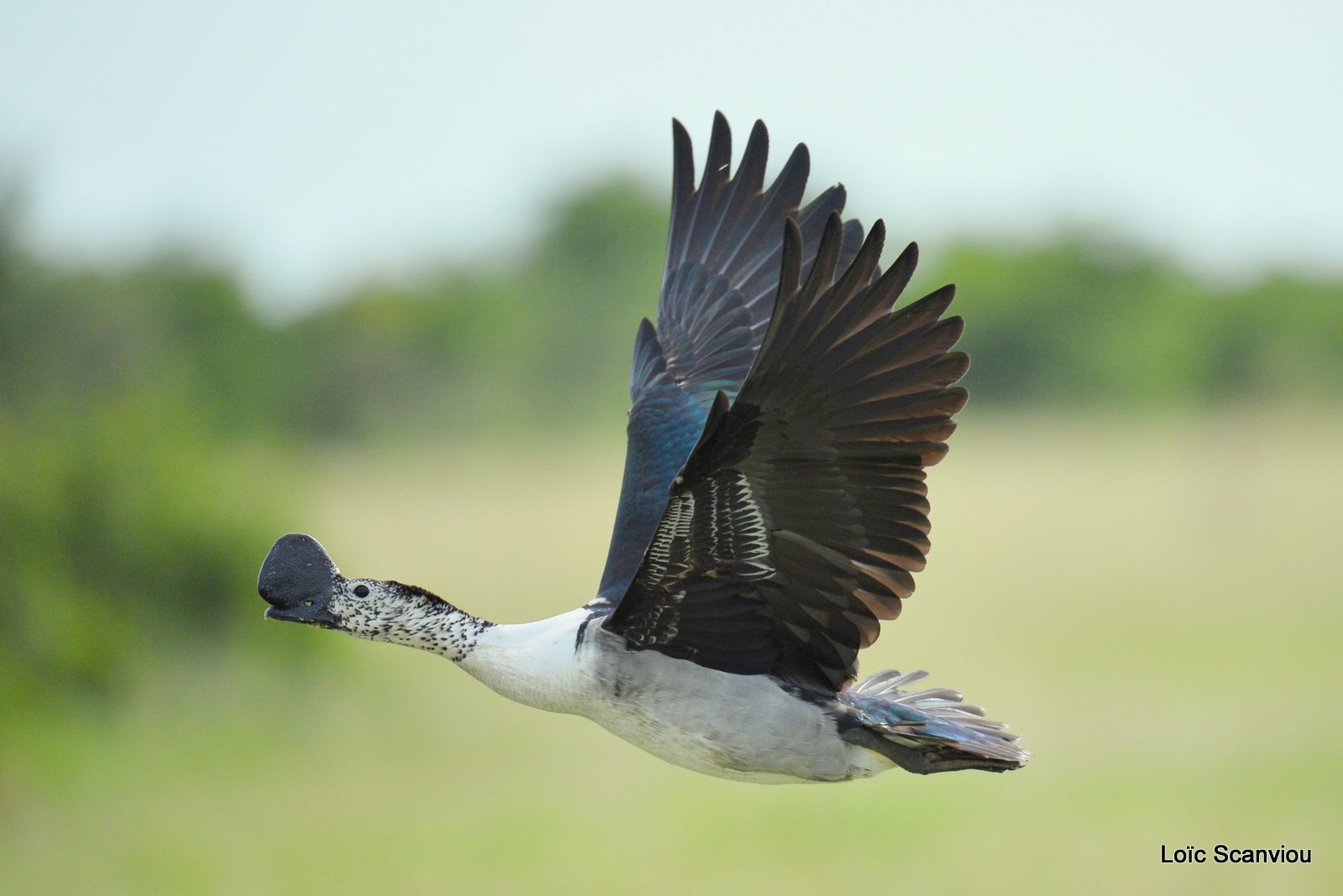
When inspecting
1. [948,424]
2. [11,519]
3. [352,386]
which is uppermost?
[352,386]

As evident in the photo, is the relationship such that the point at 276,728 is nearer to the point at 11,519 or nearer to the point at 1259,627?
the point at 11,519

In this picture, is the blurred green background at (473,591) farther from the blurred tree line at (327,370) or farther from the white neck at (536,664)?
the white neck at (536,664)

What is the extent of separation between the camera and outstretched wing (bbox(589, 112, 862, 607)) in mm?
6184

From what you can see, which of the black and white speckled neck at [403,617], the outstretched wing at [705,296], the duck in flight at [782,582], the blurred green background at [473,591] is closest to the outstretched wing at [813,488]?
the duck in flight at [782,582]

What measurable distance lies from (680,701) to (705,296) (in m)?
2.17

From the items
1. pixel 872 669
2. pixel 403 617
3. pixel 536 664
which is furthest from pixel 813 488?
pixel 872 669

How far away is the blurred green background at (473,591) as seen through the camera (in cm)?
1812

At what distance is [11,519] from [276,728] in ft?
17.3

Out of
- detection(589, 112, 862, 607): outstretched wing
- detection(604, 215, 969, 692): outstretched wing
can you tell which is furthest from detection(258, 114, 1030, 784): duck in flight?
detection(589, 112, 862, 607): outstretched wing

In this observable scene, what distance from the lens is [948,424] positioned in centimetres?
460

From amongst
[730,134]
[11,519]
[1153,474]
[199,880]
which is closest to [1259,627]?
[1153,474]

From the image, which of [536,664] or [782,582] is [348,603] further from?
[782,582]

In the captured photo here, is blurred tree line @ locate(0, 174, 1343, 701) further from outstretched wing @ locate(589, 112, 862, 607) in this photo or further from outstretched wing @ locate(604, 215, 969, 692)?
outstretched wing @ locate(604, 215, 969, 692)

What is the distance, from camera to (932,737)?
16.5 ft
